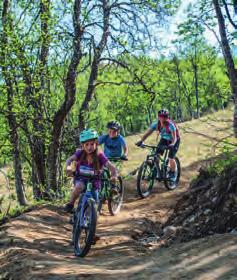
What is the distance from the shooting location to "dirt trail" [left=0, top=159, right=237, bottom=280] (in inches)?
191

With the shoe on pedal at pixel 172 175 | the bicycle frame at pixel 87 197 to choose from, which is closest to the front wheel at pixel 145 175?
the shoe on pedal at pixel 172 175

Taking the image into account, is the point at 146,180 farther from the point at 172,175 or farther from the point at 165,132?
the point at 165,132

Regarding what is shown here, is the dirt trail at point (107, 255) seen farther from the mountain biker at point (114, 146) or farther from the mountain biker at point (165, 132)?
the mountain biker at point (165, 132)

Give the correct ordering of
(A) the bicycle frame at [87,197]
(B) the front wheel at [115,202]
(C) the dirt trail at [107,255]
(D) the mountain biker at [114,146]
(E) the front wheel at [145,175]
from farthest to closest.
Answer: (E) the front wheel at [145,175] < (D) the mountain biker at [114,146] < (B) the front wheel at [115,202] < (A) the bicycle frame at [87,197] < (C) the dirt trail at [107,255]

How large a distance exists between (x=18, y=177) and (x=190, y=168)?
6.64 m

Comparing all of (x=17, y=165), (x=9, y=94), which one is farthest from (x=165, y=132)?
(x=17, y=165)

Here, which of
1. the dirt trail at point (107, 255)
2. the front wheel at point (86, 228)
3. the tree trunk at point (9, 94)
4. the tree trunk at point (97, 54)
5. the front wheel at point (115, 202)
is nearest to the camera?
the dirt trail at point (107, 255)

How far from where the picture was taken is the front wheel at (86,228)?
627cm

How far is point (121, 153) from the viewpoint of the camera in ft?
35.5

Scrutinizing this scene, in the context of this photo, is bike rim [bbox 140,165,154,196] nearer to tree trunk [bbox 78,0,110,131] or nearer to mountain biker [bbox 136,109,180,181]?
mountain biker [bbox 136,109,180,181]

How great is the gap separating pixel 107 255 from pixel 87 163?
1.48 m

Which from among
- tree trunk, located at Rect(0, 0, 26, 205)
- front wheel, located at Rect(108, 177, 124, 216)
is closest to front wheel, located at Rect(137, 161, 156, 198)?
front wheel, located at Rect(108, 177, 124, 216)

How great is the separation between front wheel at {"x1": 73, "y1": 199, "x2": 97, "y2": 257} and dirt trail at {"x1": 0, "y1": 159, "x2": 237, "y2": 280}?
0.17 m

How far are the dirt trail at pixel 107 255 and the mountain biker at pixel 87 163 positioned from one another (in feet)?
3.42
